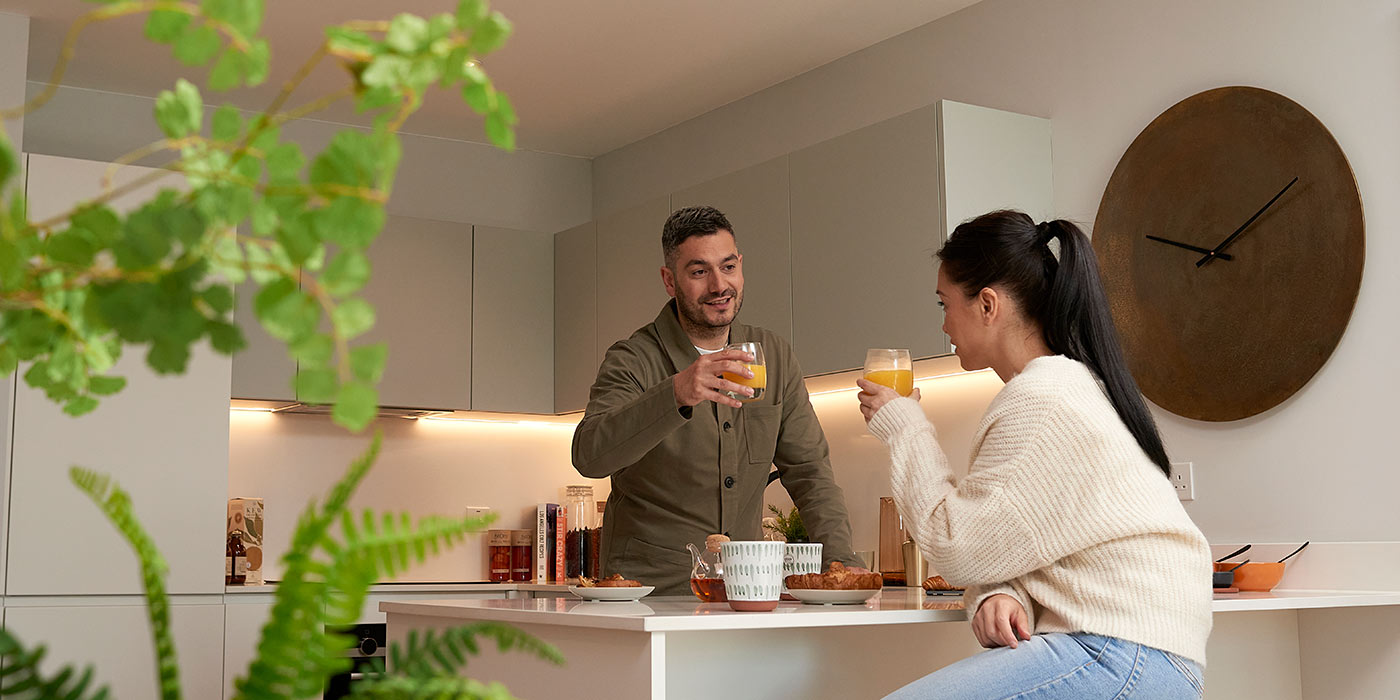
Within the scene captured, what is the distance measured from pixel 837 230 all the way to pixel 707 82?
3.43ft

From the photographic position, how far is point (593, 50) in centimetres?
427

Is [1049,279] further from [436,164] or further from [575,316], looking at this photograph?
[436,164]

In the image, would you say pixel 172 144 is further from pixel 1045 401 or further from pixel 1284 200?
pixel 1284 200

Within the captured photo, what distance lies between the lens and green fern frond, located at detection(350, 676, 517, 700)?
51 centimetres

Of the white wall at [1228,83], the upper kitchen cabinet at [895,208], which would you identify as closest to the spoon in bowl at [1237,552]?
the white wall at [1228,83]

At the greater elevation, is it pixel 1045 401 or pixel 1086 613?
pixel 1045 401

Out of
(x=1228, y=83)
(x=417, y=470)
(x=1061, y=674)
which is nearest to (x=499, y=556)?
(x=417, y=470)

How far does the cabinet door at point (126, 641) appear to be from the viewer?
3.70 metres

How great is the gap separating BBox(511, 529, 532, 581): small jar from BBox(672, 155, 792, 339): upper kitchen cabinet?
58.7 inches

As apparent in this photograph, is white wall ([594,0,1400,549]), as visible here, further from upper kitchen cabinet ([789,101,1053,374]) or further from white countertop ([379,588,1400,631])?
white countertop ([379,588,1400,631])

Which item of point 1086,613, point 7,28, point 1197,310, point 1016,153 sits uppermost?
point 7,28

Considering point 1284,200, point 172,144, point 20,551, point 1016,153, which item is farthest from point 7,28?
point 172,144

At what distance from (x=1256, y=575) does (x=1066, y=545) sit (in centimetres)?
124

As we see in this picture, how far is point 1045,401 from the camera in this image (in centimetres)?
175
